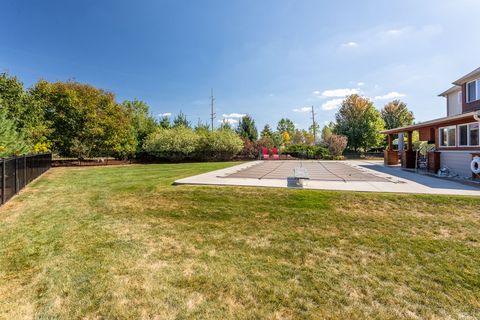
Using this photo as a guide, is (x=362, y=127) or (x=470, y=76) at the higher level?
(x=470, y=76)

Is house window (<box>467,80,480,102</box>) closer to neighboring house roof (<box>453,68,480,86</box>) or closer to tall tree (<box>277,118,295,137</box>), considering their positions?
neighboring house roof (<box>453,68,480,86</box>)

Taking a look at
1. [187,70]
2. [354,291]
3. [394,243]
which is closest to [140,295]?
[354,291]

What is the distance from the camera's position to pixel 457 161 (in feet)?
33.3

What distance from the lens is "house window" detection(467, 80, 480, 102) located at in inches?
467

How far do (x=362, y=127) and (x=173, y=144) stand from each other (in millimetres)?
26304

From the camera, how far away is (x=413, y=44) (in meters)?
11.7

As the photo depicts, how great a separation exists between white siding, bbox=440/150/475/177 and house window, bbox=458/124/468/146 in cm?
73

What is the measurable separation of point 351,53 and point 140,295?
15436 mm

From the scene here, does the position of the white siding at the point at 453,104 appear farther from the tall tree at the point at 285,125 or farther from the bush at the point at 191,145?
the tall tree at the point at 285,125

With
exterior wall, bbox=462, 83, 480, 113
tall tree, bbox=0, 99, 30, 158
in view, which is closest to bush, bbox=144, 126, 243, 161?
tall tree, bbox=0, 99, 30, 158

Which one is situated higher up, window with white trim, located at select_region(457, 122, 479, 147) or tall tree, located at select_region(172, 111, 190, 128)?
tall tree, located at select_region(172, 111, 190, 128)

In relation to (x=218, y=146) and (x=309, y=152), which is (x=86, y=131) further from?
(x=309, y=152)

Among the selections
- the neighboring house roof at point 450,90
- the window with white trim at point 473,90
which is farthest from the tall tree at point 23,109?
the neighboring house roof at point 450,90

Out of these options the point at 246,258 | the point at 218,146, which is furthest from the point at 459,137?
the point at 218,146
